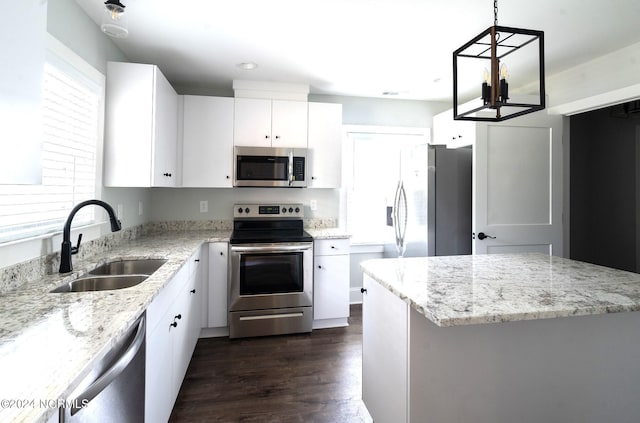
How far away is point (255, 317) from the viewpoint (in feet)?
9.30

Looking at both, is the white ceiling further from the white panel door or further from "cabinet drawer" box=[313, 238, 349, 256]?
"cabinet drawer" box=[313, 238, 349, 256]

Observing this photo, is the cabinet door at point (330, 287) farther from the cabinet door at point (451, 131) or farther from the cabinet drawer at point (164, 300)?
the cabinet door at point (451, 131)

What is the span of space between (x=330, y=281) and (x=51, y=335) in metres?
2.31

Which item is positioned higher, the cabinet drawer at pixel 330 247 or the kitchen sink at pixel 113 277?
the cabinet drawer at pixel 330 247

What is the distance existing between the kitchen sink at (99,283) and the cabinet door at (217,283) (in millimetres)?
1063

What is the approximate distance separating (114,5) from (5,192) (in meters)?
0.94

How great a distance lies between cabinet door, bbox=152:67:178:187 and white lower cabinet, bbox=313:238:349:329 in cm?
139

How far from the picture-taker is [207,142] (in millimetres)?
3068

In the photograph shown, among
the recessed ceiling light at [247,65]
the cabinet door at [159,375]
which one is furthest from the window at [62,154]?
the recessed ceiling light at [247,65]

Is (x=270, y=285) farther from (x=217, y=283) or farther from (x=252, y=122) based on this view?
(x=252, y=122)

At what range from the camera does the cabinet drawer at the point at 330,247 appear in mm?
3004

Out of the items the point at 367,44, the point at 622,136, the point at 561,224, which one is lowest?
the point at 561,224

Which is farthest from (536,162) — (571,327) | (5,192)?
(5,192)

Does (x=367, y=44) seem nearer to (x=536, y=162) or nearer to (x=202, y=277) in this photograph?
(x=536, y=162)
